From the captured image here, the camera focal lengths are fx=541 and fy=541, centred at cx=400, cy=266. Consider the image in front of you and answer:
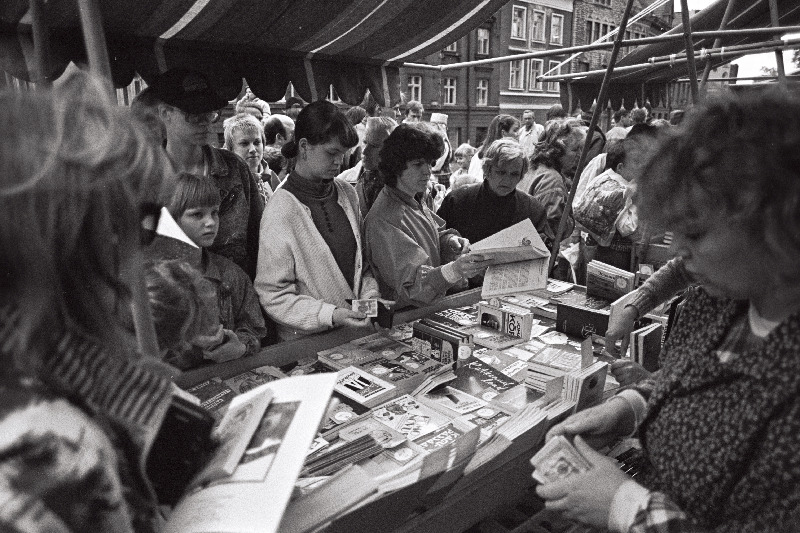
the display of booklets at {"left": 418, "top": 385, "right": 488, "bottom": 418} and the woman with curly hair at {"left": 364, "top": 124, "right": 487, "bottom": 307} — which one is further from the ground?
the woman with curly hair at {"left": 364, "top": 124, "right": 487, "bottom": 307}

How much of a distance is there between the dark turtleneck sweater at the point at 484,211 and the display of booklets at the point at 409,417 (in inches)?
69.1

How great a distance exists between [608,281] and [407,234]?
1000 millimetres

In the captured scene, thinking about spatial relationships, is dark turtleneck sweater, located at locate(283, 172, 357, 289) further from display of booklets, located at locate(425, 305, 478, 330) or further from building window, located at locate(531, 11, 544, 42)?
building window, located at locate(531, 11, 544, 42)

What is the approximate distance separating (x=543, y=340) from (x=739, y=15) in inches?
136

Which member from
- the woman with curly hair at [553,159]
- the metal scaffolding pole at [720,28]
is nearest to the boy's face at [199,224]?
the metal scaffolding pole at [720,28]

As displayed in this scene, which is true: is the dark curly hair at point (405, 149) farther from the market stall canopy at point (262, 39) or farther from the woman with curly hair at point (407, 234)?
the market stall canopy at point (262, 39)

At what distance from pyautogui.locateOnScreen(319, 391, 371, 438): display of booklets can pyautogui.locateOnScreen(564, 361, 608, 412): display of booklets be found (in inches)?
24.3

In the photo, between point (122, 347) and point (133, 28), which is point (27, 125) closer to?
point (122, 347)

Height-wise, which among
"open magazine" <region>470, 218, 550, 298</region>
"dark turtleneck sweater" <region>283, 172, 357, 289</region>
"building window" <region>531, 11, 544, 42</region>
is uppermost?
"building window" <region>531, 11, 544, 42</region>

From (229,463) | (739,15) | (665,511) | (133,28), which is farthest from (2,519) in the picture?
(739,15)

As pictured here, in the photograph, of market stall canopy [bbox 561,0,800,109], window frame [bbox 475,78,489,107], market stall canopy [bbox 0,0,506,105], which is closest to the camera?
market stall canopy [bbox 0,0,506,105]

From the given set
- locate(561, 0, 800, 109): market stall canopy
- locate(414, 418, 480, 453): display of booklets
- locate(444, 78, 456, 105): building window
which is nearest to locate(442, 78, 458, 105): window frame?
locate(444, 78, 456, 105): building window

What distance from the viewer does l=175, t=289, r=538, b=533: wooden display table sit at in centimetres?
118

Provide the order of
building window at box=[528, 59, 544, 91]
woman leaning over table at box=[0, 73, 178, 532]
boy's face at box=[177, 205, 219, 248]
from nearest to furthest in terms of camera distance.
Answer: woman leaning over table at box=[0, 73, 178, 532], boy's face at box=[177, 205, 219, 248], building window at box=[528, 59, 544, 91]
